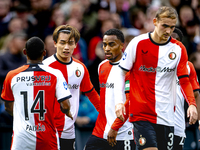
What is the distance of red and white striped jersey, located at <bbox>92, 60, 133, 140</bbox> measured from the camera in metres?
6.01

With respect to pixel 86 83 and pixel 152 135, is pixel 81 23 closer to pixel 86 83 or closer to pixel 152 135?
pixel 86 83

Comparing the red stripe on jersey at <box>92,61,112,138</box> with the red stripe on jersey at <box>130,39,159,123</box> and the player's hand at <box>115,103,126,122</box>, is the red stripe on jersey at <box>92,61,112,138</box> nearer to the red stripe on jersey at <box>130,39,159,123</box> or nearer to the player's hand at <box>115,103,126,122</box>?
the red stripe on jersey at <box>130,39,159,123</box>

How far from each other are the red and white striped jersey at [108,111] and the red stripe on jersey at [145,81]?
711mm

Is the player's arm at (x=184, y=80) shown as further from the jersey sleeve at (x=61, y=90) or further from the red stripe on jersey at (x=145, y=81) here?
the jersey sleeve at (x=61, y=90)

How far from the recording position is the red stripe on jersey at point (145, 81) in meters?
5.27

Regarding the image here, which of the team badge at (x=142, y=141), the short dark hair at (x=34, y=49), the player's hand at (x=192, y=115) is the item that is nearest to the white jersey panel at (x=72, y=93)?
the short dark hair at (x=34, y=49)

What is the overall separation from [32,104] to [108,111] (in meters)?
1.52

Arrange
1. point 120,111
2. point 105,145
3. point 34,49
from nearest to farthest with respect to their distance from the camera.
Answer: point 120,111, point 34,49, point 105,145

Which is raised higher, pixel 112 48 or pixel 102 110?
pixel 112 48

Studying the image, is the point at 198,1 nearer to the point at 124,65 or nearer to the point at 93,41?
the point at 93,41

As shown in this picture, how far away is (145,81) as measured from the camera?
5.31 meters

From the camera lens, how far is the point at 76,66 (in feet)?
20.9

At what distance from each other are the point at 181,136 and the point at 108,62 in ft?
6.02

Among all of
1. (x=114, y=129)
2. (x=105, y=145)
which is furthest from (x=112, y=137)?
(x=105, y=145)
